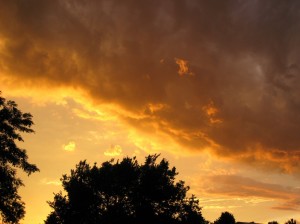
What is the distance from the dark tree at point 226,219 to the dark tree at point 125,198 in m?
26.1

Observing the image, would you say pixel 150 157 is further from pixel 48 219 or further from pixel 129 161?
pixel 48 219

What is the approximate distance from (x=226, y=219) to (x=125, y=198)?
36121 millimetres

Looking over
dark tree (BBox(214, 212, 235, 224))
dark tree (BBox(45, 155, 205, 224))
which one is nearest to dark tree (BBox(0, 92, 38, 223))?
dark tree (BBox(45, 155, 205, 224))

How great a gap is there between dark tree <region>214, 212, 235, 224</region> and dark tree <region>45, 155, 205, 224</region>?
26123 mm

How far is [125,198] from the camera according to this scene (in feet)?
188

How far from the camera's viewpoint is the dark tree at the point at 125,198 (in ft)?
182

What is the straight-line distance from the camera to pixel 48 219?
2432 inches

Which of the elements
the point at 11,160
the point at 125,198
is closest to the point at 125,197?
the point at 125,198

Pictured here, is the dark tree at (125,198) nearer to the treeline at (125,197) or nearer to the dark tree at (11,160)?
the treeline at (125,197)

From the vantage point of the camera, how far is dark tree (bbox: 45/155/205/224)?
55.3 metres

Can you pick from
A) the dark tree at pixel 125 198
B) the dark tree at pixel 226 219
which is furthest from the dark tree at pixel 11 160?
the dark tree at pixel 226 219

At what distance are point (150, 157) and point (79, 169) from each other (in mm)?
13450

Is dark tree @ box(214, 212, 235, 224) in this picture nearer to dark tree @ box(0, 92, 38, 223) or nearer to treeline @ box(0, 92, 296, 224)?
treeline @ box(0, 92, 296, 224)

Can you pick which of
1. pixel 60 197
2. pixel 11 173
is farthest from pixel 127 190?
pixel 11 173
